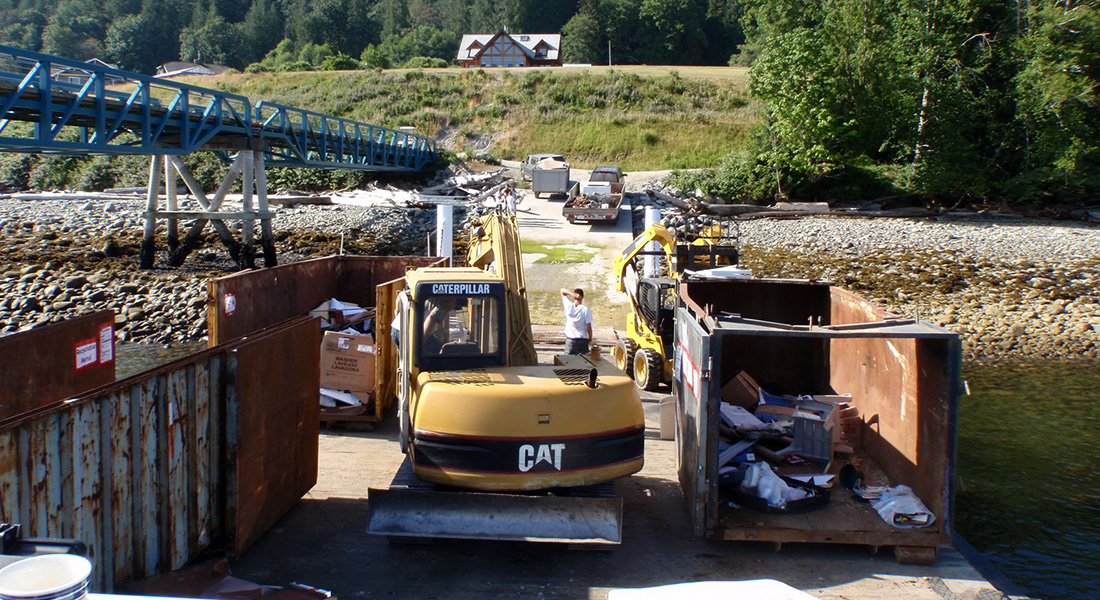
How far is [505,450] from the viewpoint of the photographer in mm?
6859

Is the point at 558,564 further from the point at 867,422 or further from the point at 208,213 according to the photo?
the point at 208,213

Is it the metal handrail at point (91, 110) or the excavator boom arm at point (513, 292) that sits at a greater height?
the metal handrail at point (91, 110)

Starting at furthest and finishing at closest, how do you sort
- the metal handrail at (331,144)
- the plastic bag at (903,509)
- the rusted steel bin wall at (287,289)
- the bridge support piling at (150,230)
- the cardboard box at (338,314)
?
the metal handrail at (331,144), the bridge support piling at (150,230), the cardboard box at (338,314), the rusted steel bin wall at (287,289), the plastic bag at (903,509)

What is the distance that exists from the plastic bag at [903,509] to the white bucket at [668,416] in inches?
93.3

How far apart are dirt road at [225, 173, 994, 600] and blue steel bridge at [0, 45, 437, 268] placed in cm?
1185

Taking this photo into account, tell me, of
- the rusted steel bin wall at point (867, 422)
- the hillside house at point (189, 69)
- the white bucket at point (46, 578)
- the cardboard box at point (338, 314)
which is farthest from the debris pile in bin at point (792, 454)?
the hillside house at point (189, 69)

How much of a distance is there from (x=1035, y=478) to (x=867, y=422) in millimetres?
3395

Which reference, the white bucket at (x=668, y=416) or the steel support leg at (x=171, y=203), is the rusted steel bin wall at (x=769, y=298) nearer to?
the white bucket at (x=668, y=416)

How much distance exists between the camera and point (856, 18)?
3609cm

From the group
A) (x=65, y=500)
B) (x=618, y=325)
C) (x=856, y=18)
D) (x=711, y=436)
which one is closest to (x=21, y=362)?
(x=65, y=500)

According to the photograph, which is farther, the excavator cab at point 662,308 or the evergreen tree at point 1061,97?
the evergreen tree at point 1061,97

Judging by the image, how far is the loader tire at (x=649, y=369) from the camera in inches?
503

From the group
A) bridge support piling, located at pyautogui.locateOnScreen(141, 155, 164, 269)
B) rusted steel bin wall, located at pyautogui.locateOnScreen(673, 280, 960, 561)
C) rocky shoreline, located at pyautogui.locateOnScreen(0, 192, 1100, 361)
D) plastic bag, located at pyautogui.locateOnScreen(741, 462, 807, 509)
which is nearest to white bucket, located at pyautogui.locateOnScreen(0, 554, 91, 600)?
rusted steel bin wall, located at pyautogui.locateOnScreen(673, 280, 960, 561)

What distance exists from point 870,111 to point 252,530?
32446 mm
